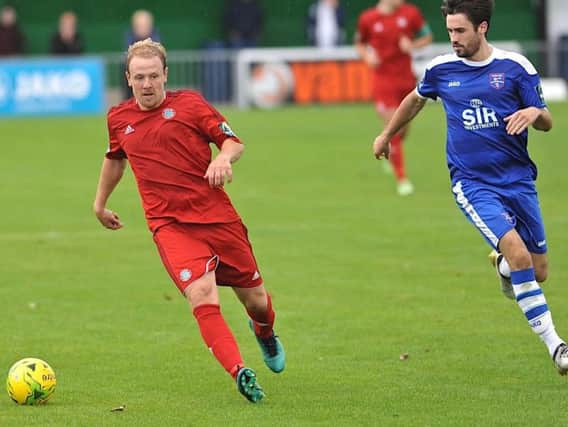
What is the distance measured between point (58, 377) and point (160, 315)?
87.6 inches

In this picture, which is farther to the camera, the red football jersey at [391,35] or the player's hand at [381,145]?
the red football jersey at [391,35]

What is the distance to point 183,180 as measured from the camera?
26.4 feet

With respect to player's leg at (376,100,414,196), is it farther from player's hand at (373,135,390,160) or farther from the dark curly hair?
the dark curly hair

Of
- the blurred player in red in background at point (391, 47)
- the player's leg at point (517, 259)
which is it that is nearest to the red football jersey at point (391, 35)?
the blurred player in red in background at point (391, 47)

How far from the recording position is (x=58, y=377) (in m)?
8.70

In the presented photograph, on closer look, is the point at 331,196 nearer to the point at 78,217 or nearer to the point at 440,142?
the point at 78,217

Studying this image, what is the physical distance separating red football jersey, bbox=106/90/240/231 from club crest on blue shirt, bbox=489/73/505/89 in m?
1.58

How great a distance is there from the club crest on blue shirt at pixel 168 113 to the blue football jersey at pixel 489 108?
5.48ft

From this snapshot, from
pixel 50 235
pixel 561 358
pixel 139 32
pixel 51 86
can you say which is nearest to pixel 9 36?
pixel 51 86

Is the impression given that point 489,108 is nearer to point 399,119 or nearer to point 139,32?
point 399,119

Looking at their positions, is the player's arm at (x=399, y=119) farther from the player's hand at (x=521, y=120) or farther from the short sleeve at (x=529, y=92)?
the player's hand at (x=521, y=120)

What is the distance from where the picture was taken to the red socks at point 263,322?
8.48 metres

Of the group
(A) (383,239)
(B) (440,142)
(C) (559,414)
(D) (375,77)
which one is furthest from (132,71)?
(B) (440,142)

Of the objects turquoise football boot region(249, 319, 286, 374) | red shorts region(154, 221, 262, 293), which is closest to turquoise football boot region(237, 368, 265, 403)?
red shorts region(154, 221, 262, 293)
